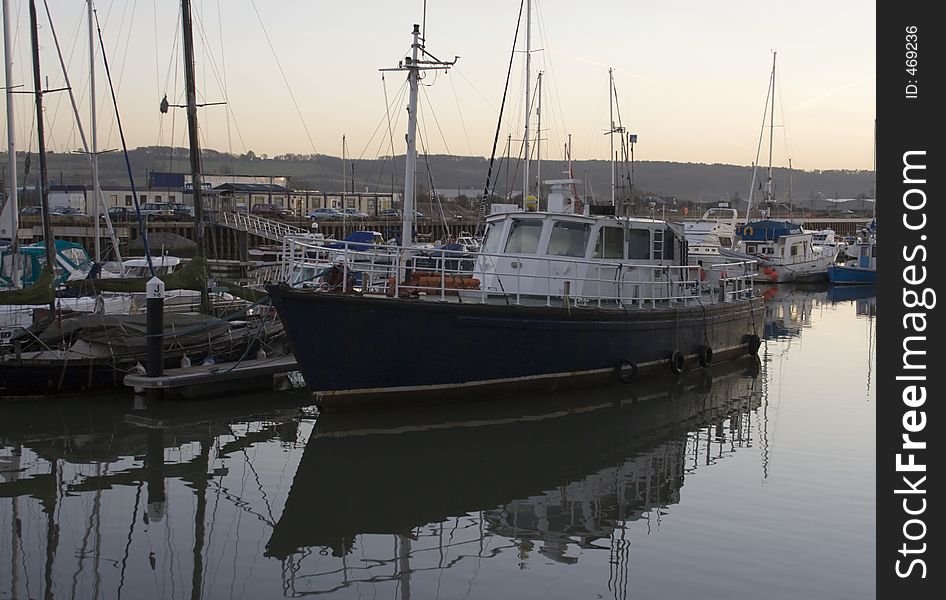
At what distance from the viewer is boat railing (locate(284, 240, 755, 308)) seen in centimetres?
1633

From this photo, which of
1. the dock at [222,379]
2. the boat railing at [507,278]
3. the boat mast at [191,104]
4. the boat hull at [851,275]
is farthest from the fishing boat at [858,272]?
the boat mast at [191,104]

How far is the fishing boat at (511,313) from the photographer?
15688mm

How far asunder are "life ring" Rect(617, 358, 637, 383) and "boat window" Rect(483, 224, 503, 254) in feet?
10.4

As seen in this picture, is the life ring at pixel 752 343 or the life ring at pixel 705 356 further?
the life ring at pixel 752 343

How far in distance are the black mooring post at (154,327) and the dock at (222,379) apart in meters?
0.22

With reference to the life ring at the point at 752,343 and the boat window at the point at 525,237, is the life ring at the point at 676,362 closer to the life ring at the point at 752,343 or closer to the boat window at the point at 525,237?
→ the boat window at the point at 525,237

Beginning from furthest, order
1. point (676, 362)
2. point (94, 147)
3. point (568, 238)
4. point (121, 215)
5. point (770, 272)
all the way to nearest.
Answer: point (121, 215)
point (770, 272)
point (94, 147)
point (676, 362)
point (568, 238)

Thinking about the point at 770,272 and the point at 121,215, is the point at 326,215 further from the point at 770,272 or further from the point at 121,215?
the point at 770,272

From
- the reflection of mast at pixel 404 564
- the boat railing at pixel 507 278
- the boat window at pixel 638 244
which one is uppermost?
the boat window at pixel 638 244

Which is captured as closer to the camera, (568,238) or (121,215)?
(568,238)

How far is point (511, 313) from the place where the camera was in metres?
16.5

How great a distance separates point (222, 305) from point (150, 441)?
8.25 meters

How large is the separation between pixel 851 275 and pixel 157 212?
3896cm

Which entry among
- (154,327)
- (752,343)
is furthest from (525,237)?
(752,343)
